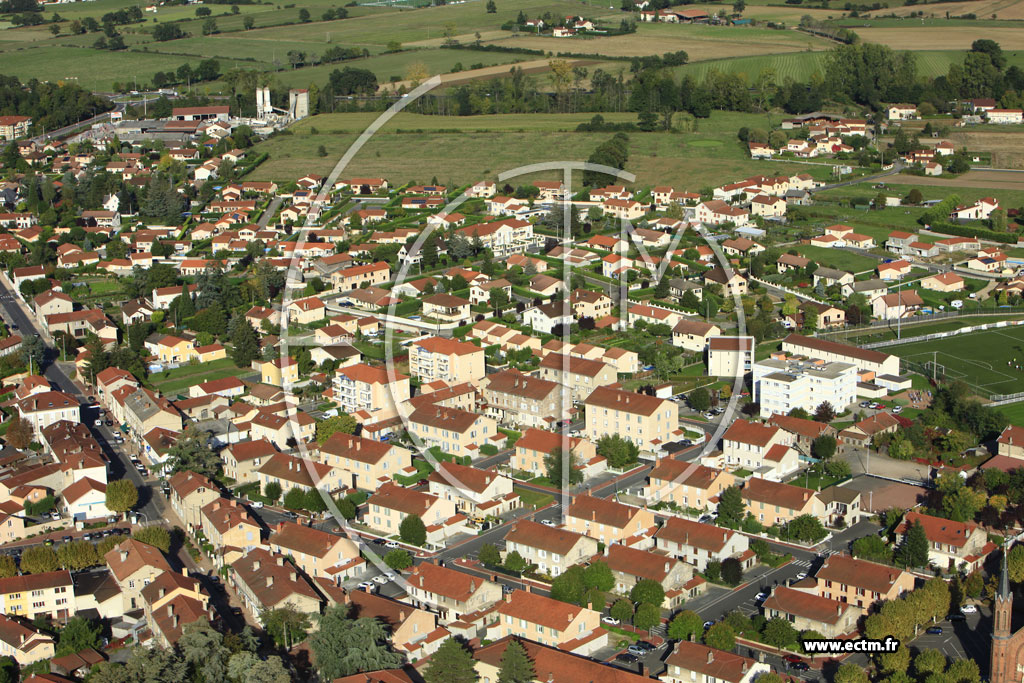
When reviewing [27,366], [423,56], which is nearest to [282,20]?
[423,56]

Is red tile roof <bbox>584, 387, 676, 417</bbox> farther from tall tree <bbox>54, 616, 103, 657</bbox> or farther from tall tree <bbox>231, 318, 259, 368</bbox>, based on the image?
tall tree <bbox>54, 616, 103, 657</bbox>

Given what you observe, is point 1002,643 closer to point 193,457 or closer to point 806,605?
point 806,605

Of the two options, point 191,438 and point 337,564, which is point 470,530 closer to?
point 337,564

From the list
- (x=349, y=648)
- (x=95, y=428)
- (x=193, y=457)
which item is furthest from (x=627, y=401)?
(x=95, y=428)

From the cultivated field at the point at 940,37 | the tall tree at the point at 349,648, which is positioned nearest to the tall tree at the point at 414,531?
the tall tree at the point at 349,648

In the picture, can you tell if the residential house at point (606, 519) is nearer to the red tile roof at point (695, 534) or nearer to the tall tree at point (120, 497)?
the red tile roof at point (695, 534)

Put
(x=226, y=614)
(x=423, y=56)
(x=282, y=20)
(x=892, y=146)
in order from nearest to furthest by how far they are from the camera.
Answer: (x=226, y=614)
(x=892, y=146)
(x=423, y=56)
(x=282, y=20)
